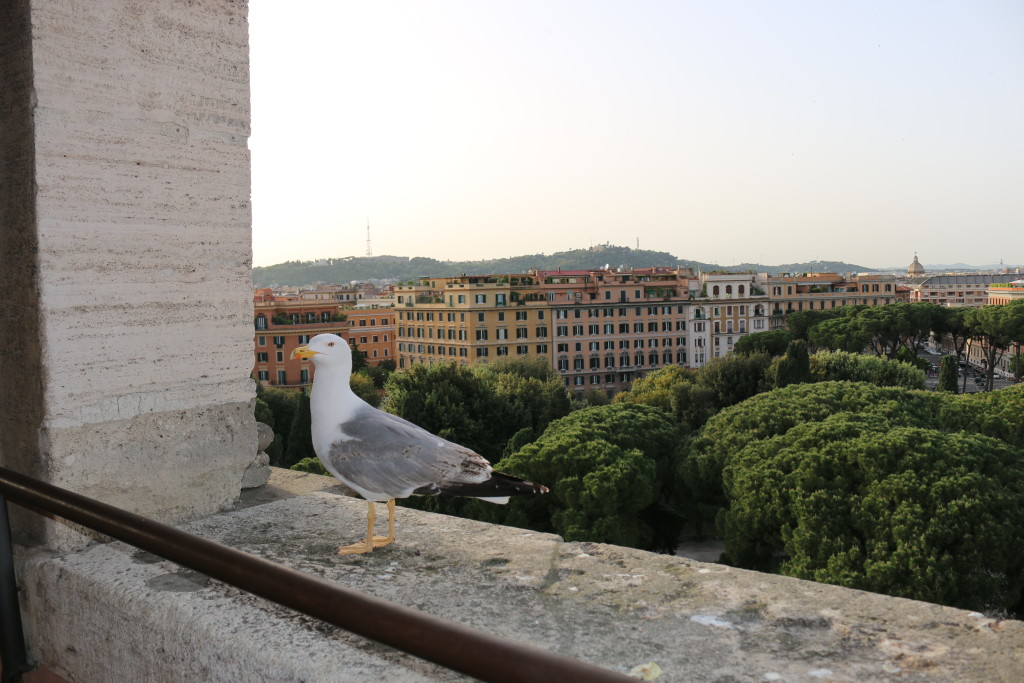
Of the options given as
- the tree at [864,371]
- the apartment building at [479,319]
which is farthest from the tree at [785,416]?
the apartment building at [479,319]

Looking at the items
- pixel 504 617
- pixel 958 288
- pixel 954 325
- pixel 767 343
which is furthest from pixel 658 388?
pixel 958 288

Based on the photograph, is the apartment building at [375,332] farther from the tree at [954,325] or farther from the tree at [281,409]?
the tree at [954,325]

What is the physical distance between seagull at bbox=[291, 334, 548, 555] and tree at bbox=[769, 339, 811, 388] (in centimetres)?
2549

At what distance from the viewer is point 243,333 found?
2.77 metres

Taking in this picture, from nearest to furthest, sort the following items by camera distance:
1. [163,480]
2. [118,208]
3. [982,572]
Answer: [118,208] → [163,480] → [982,572]

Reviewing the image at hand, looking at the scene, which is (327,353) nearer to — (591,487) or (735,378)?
(591,487)

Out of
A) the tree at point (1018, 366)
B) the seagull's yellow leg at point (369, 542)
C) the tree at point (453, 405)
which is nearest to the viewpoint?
the seagull's yellow leg at point (369, 542)

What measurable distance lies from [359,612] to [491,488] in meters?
1.07

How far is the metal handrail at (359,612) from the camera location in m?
0.93

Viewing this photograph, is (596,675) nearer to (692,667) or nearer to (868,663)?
(692,667)

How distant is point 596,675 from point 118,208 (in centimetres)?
212

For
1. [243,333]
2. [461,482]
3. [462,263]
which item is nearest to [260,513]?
[243,333]

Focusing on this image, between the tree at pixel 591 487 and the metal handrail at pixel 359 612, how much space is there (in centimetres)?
1190

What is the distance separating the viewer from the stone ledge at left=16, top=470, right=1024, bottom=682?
1650mm
